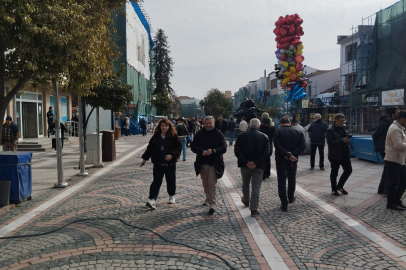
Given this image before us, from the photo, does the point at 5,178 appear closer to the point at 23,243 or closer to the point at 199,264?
the point at 23,243

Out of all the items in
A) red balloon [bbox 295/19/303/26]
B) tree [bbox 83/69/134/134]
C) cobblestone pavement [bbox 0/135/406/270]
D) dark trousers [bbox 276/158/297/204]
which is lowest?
cobblestone pavement [bbox 0/135/406/270]

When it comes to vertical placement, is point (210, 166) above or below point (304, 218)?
above

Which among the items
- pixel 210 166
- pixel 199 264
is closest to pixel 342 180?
pixel 210 166

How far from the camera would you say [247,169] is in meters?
6.80

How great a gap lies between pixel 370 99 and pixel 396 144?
2333 cm

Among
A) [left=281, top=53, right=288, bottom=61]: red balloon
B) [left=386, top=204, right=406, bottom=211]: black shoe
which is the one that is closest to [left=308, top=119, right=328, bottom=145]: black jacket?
[left=386, top=204, right=406, bottom=211]: black shoe

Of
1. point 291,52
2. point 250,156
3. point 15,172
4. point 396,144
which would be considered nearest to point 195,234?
point 250,156

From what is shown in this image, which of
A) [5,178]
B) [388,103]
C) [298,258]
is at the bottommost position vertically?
[298,258]

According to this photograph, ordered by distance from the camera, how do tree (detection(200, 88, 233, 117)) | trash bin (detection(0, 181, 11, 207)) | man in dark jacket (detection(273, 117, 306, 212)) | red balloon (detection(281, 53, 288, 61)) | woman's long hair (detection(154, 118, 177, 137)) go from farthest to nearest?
tree (detection(200, 88, 233, 117))
red balloon (detection(281, 53, 288, 61))
trash bin (detection(0, 181, 11, 207))
woman's long hair (detection(154, 118, 177, 137))
man in dark jacket (detection(273, 117, 306, 212))

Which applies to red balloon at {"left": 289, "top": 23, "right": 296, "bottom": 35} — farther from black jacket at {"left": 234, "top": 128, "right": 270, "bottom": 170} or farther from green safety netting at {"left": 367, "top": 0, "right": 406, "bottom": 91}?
black jacket at {"left": 234, "top": 128, "right": 270, "bottom": 170}

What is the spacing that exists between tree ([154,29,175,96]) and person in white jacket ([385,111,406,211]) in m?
57.9

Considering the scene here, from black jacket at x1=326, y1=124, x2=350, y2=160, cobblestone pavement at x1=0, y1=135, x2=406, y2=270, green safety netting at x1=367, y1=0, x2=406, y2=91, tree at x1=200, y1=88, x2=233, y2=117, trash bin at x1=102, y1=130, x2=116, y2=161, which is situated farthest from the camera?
tree at x1=200, y1=88, x2=233, y2=117

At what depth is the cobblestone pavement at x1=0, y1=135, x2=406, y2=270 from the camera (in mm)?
4523

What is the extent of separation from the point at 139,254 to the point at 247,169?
268 centimetres
